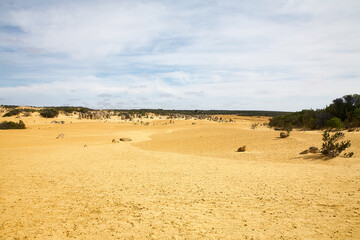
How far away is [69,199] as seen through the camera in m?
6.79

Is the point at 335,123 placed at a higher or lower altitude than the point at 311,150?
higher

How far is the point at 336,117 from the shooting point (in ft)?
85.8

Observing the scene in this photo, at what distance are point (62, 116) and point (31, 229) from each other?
52085 mm

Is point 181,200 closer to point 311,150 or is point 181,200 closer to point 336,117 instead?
point 311,150

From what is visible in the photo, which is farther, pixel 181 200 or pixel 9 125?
pixel 9 125

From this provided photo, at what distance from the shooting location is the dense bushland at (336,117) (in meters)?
23.7

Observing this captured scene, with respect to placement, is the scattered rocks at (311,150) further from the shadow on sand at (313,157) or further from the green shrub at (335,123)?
the green shrub at (335,123)

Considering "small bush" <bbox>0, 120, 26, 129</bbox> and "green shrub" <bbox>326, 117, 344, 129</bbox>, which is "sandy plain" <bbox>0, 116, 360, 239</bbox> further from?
"small bush" <bbox>0, 120, 26, 129</bbox>

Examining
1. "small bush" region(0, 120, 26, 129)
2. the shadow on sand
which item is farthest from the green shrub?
"small bush" region(0, 120, 26, 129)

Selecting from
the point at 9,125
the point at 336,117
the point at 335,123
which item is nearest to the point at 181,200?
the point at 335,123

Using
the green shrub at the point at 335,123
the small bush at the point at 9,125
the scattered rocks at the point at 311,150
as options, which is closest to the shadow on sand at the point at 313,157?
the scattered rocks at the point at 311,150

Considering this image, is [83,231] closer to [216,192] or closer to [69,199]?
[69,199]

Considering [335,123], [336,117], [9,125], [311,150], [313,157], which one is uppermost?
[336,117]

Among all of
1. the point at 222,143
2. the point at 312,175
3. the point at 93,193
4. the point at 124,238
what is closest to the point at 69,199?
the point at 93,193
